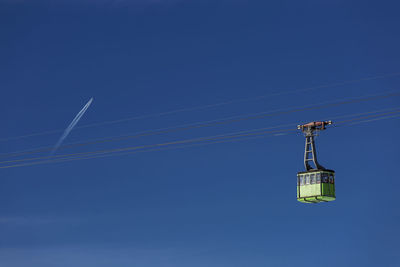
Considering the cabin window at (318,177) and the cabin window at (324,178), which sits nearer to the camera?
the cabin window at (318,177)

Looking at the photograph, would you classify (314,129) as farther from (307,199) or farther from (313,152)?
(307,199)

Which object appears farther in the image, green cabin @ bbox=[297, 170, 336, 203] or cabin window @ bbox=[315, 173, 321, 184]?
green cabin @ bbox=[297, 170, 336, 203]

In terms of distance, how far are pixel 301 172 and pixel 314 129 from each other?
4843 millimetres

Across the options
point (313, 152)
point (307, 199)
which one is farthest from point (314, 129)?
point (307, 199)

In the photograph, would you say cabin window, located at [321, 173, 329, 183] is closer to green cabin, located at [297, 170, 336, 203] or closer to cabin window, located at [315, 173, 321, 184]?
green cabin, located at [297, 170, 336, 203]

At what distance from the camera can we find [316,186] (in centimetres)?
7675

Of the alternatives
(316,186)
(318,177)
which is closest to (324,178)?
(318,177)

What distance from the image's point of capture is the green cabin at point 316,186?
76750 mm

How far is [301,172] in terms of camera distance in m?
Result: 78.1

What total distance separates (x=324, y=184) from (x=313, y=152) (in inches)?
134

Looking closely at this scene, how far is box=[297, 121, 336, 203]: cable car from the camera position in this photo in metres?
75.3

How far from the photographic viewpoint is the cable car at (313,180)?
75.3 meters

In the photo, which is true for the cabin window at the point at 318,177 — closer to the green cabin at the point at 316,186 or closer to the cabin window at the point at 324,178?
the green cabin at the point at 316,186

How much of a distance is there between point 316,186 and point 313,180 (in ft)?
2.32
